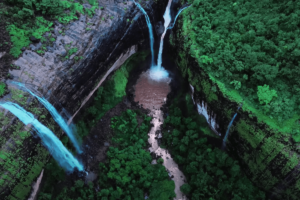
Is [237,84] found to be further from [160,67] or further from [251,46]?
[160,67]

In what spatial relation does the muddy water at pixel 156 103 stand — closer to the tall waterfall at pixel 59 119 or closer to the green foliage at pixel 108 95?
the green foliage at pixel 108 95

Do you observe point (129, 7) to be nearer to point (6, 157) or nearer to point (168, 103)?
point (168, 103)

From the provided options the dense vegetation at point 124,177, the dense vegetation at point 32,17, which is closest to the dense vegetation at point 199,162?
the dense vegetation at point 124,177

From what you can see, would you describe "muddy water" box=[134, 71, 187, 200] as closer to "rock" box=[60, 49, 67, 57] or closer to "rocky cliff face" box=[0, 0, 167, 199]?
"rocky cliff face" box=[0, 0, 167, 199]

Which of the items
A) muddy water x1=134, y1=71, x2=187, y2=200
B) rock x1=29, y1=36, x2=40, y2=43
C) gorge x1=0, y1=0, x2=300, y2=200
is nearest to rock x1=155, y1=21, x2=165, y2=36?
gorge x1=0, y1=0, x2=300, y2=200

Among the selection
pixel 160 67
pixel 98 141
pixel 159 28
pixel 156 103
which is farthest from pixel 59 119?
pixel 159 28

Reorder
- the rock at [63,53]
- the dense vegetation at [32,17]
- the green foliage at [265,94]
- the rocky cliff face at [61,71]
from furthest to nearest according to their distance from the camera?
the rock at [63,53], the dense vegetation at [32,17], the green foliage at [265,94], the rocky cliff face at [61,71]
